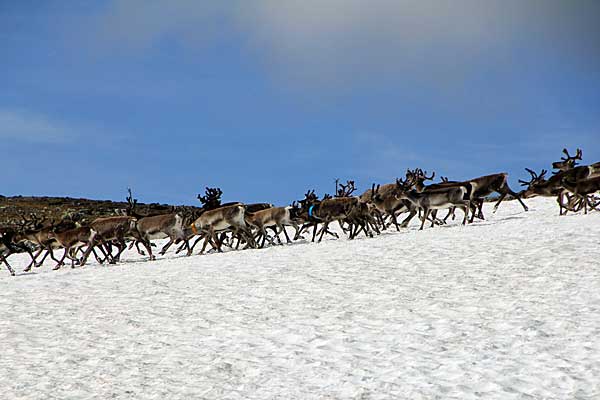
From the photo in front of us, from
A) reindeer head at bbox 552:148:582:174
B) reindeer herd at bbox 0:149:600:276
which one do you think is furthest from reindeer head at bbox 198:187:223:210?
reindeer head at bbox 552:148:582:174

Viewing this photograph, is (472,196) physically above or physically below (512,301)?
above

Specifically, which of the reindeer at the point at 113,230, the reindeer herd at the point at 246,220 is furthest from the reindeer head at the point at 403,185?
the reindeer at the point at 113,230

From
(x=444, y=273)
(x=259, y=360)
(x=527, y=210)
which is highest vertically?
(x=527, y=210)

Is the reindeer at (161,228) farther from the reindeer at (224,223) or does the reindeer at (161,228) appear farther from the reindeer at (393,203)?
the reindeer at (393,203)

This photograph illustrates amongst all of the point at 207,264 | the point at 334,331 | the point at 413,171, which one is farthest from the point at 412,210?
the point at 334,331

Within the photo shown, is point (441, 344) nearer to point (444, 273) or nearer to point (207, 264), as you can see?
point (444, 273)

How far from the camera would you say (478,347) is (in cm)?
966

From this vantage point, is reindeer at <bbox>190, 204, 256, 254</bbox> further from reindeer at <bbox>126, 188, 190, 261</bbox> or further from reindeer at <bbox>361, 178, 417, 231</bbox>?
reindeer at <bbox>361, 178, 417, 231</bbox>

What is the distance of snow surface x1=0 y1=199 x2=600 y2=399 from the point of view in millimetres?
8633

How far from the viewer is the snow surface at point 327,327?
8633 mm

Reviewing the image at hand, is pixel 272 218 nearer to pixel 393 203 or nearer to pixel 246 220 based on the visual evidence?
pixel 246 220

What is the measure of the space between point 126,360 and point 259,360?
6.28ft

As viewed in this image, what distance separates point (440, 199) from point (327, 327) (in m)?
14.0

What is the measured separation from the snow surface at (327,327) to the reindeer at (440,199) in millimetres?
5774
